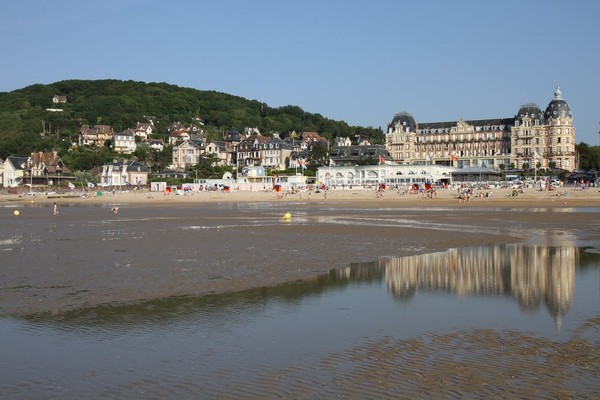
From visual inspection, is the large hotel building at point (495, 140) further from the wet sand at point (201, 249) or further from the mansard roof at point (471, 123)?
the wet sand at point (201, 249)

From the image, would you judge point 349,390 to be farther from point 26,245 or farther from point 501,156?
point 501,156

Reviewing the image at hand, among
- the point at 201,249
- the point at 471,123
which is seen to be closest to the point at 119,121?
the point at 471,123

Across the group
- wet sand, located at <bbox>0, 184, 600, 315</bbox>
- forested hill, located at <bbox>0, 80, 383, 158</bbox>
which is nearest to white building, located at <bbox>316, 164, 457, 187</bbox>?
forested hill, located at <bbox>0, 80, 383, 158</bbox>

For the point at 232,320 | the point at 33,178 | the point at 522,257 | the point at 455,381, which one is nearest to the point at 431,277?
the point at 522,257

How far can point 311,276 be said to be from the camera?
1558 cm

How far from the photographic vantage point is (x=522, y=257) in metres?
18.6

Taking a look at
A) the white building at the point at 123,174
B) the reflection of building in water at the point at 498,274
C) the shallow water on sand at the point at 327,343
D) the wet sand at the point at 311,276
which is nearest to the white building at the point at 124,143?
the white building at the point at 123,174

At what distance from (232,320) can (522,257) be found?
11.1 metres

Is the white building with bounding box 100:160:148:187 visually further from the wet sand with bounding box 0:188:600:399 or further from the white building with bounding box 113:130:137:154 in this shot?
the wet sand with bounding box 0:188:600:399

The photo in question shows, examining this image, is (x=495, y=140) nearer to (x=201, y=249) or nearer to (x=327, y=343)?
(x=201, y=249)

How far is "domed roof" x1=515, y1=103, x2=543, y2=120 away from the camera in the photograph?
121 metres

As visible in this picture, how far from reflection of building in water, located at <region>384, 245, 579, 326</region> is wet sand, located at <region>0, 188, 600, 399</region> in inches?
60.9

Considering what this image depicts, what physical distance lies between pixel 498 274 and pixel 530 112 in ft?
377

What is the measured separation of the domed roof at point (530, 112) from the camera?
12081cm
